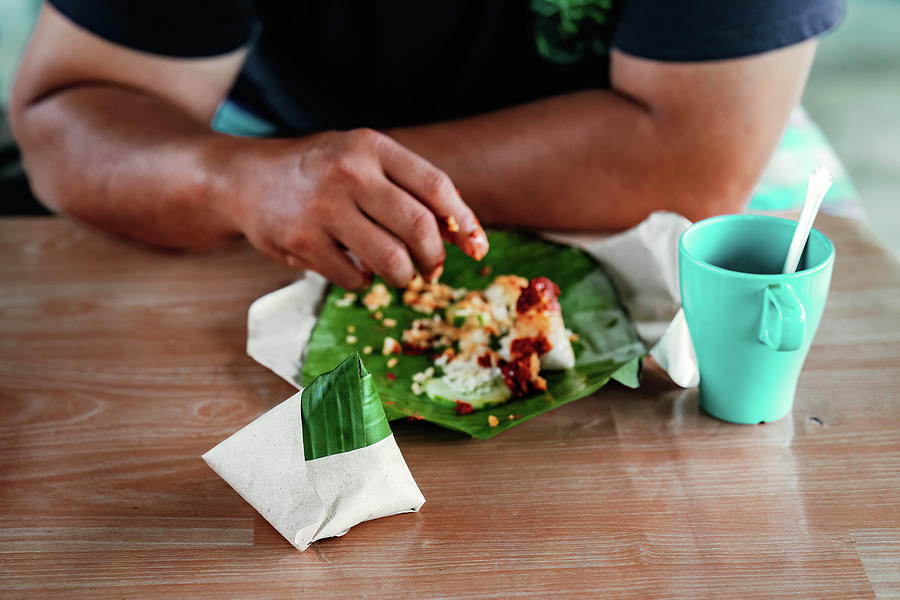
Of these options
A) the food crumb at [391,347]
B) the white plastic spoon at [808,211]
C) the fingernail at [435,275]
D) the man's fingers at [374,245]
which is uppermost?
the white plastic spoon at [808,211]

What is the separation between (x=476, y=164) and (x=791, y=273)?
0.45m

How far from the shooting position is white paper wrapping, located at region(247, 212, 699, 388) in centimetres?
70

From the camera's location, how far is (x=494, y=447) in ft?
2.10

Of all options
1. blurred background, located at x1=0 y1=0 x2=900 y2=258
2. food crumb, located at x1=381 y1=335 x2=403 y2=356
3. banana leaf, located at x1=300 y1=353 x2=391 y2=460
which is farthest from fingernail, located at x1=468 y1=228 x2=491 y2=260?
blurred background, located at x1=0 y1=0 x2=900 y2=258

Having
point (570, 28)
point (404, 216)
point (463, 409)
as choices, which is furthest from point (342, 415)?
point (570, 28)

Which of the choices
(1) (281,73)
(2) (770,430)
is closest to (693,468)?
(2) (770,430)

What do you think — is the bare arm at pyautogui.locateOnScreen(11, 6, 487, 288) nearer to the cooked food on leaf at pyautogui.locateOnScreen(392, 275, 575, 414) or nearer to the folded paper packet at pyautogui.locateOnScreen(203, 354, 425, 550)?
the cooked food on leaf at pyautogui.locateOnScreen(392, 275, 575, 414)

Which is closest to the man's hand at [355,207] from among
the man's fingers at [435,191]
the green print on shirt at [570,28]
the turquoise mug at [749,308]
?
the man's fingers at [435,191]

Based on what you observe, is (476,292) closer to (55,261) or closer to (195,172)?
(195,172)

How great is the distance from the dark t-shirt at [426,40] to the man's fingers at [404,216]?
0.35 meters

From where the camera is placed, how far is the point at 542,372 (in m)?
0.73

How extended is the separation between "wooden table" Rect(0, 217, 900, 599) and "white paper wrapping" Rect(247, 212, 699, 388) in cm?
2

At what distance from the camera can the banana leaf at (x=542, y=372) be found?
67cm

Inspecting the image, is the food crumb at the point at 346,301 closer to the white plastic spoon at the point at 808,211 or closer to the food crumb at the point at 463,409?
the food crumb at the point at 463,409
